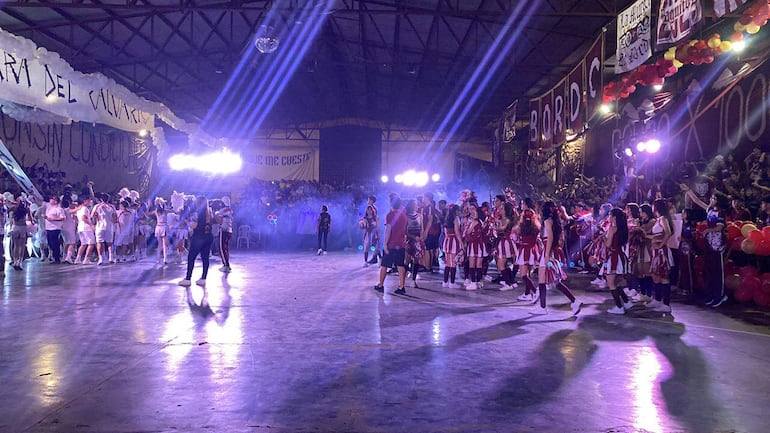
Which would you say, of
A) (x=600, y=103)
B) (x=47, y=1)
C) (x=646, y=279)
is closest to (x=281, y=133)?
(x=47, y=1)

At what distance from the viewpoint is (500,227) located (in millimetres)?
10547

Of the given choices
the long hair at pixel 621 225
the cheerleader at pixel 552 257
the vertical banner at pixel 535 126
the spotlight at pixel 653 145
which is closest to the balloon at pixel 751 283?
the long hair at pixel 621 225

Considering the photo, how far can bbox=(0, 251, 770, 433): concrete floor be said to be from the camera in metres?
3.84

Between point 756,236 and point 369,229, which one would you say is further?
point 369,229

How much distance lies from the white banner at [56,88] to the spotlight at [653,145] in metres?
13.1

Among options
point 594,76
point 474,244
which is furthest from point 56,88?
point 594,76

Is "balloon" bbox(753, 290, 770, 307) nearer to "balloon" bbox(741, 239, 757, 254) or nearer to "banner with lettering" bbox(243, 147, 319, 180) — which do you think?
"balloon" bbox(741, 239, 757, 254)

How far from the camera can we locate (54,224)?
1339 cm

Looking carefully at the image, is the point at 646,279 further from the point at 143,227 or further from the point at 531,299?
the point at 143,227

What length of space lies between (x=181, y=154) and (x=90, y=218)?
44.2 feet

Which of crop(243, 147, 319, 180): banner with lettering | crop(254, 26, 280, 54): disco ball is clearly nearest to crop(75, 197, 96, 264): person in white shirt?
crop(254, 26, 280, 54): disco ball

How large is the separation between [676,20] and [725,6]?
945 millimetres

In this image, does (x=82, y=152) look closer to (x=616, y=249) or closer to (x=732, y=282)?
(x=616, y=249)

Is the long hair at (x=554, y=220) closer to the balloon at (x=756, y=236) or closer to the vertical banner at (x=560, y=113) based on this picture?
the balloon at (x=756, y=236)
